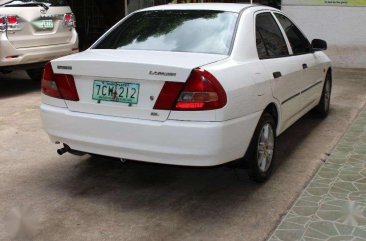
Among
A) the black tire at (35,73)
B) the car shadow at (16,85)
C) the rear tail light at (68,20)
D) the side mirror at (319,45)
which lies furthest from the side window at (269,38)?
the black tire at (35,73)

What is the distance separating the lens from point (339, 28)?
1091cm

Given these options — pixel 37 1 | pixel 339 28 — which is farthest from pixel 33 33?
pixel 339 28

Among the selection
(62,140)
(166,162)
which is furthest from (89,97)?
(166,162)

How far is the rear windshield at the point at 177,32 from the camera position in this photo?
13.6 feet

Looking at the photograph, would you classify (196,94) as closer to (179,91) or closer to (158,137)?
(179,91)

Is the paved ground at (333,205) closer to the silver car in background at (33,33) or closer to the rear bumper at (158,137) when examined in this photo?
the rear bumper at (158,137)

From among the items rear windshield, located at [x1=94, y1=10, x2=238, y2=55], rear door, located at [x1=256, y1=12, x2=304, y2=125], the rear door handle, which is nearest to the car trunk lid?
rear windshield, located at [x1=94, y1=10, x2=238, y2=55]

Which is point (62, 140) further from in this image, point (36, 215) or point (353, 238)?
point (353, 238)

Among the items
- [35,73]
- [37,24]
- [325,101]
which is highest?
[37,24]

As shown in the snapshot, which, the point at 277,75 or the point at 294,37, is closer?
the point at 277,75

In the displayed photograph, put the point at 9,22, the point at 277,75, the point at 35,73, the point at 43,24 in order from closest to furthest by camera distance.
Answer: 1. the point at 277,75
2. the point at 9,22
3. the point at 43,24
4. the point at 35,73

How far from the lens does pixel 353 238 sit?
3.36 metres

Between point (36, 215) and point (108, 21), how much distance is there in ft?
34.5

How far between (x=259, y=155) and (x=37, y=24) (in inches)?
205
